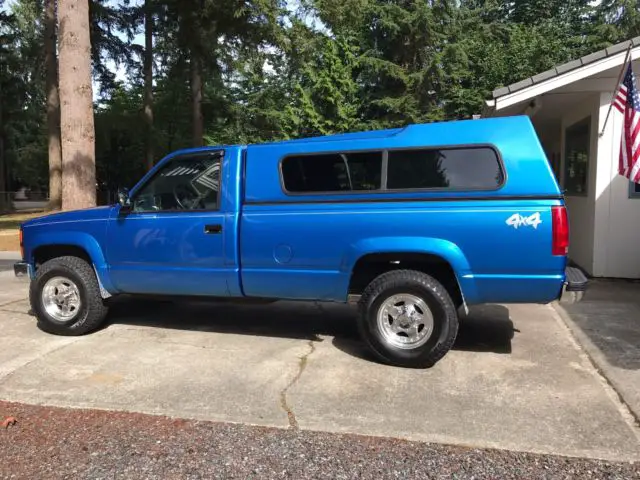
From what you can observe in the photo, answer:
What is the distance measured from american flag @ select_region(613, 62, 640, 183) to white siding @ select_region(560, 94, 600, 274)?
4.77ft

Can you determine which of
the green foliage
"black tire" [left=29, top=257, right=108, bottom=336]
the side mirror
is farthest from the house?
the green foliage

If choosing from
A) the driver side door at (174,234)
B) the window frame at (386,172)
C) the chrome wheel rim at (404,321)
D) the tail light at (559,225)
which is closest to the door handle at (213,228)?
the driver side door at (174,234)

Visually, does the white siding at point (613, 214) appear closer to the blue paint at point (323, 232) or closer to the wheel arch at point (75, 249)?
the blue paint at point (323, 232)

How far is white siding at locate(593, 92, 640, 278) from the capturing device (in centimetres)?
841

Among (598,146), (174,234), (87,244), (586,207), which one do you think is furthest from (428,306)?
(586,207)

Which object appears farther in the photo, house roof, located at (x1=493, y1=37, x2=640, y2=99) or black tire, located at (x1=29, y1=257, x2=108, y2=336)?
house roof, located at (x1=493, y1=37, x2=640, y2=99)

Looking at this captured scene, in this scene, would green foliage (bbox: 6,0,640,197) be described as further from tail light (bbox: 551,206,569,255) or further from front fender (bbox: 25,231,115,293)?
tail light (bbox: 551,206,569,255)

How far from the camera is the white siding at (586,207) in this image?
866cm

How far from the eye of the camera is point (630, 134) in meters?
6.84

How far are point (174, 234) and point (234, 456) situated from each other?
8.72 feet

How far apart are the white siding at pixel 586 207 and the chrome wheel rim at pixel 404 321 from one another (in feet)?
17.2

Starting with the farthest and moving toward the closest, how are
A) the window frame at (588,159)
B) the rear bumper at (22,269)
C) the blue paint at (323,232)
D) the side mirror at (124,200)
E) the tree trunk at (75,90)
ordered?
the tree trunk at (75,90), the window frame at (588,159), the rear bumper at (22,269), the side mirror at (124,200), the blue paint at (323,232)

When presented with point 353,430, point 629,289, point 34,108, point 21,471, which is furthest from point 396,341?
point 34,108

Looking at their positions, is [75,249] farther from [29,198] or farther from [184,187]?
[29,198]
